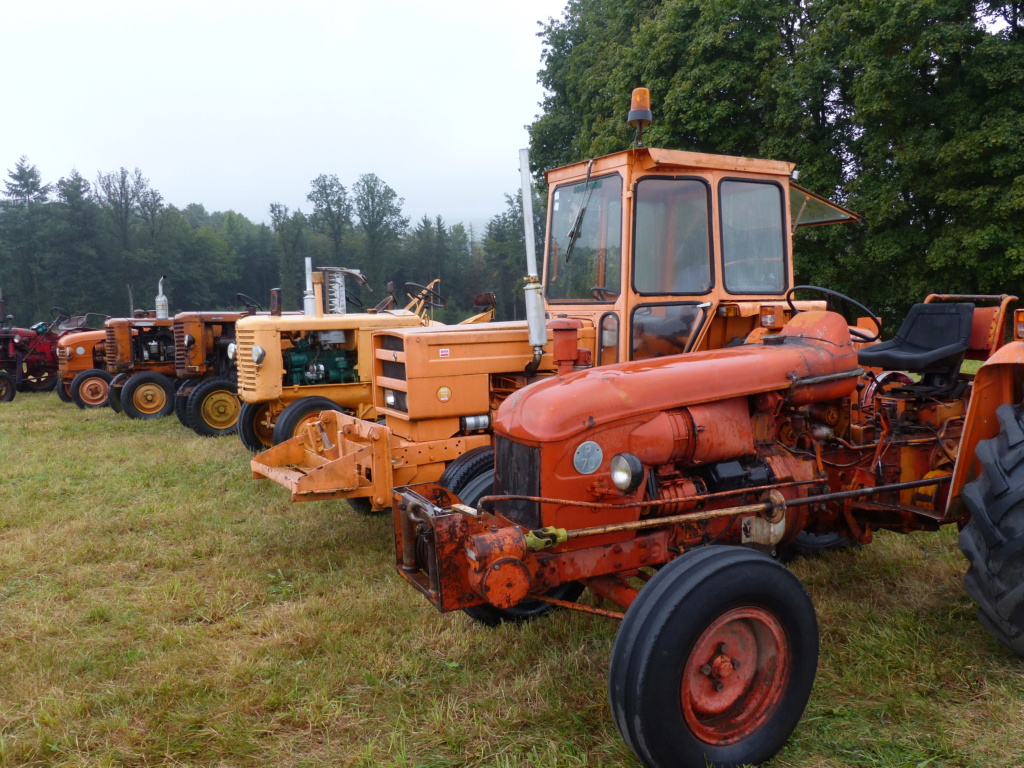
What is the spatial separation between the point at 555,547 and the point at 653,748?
0.77 m

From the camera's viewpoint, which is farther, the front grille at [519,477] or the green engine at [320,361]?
the green engine at [320,361]

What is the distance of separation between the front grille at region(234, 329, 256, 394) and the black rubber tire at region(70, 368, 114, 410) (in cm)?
591

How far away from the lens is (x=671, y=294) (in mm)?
4199

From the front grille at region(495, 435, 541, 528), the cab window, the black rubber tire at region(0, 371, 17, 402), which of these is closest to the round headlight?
the front grille at region(495, 435, 541, 528)

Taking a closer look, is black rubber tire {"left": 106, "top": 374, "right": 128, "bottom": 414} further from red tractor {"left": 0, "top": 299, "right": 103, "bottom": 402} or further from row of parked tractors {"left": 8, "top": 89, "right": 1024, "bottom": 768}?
row of parked tractors {"left": 8, "top": 89, "right": 1024, "bottom": 768}

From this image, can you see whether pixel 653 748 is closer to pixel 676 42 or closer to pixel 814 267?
pixel 814 267

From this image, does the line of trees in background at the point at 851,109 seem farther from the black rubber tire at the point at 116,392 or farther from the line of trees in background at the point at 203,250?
the line of trees in background at the point at 203,250

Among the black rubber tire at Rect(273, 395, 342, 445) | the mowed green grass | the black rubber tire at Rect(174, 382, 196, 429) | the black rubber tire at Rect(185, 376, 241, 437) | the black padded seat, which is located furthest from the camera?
the black rubber tire at Rect(174, 382, 196, 429)

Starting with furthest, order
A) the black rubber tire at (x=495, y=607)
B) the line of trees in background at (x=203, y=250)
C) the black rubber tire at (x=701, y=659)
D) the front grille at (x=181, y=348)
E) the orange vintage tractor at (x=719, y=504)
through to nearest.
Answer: the line of trees in background at (x=203, y=250) → the front grille at (x=181, y=348) → the black rubber tire at (x=495, y=607) → the orange vintage tractor at (x=719, y=504) → the black rubber tire at (x=701, y=659)

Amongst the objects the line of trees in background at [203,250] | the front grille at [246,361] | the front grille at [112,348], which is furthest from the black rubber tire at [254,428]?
the line of trees in background at [203,250]

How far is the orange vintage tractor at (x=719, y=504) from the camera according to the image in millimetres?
2506

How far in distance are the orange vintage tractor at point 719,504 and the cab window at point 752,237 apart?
20.2 inches

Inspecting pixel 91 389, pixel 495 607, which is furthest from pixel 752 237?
pixel 91 389

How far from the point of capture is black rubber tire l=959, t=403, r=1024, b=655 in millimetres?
2887
